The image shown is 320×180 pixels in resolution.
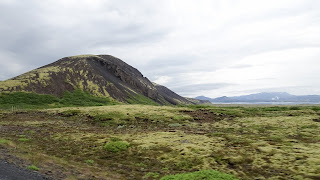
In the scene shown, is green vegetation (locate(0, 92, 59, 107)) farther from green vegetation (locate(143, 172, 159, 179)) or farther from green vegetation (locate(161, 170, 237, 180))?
green vegetation (locate(161, 170, 237, 180))

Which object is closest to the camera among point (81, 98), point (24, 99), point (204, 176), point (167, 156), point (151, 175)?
point (204, 176)

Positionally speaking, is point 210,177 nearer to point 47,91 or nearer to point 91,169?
point 91,169

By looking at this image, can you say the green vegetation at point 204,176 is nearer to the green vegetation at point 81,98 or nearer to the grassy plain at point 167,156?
the grassy plain at point 167,156

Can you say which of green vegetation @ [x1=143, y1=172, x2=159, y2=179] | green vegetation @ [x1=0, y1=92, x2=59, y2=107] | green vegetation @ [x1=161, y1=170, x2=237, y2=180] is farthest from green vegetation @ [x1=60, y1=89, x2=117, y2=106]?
green vegetation @ [x1=161, y1=170, x2=237, y2=180]

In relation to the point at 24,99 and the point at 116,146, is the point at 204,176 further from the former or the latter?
the point at 24,99

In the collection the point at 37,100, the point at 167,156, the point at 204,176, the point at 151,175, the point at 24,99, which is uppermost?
the point at 24,99

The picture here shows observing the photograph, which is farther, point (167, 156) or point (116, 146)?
point (116, 146)

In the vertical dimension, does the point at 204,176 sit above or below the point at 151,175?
above

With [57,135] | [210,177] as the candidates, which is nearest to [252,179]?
[210,177]

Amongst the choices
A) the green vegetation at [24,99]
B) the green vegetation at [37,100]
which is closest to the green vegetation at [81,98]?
the green vegetation at [37,100]

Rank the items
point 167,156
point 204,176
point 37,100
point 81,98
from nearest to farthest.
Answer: point 204,176
point 167,156
point 37,100
point 81,98

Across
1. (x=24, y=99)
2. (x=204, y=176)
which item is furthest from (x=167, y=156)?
(x=24, y=99)

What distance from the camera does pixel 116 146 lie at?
29.5 m

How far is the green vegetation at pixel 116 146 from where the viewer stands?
2873cm
